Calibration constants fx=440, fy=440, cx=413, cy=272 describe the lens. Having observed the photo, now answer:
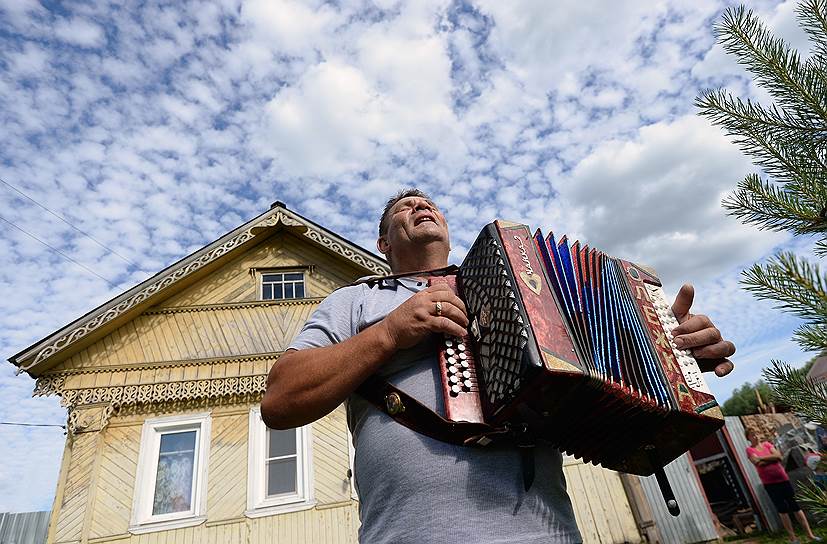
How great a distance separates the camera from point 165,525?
6.25 metres

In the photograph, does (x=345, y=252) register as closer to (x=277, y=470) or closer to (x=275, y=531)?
(x=277, y=470)

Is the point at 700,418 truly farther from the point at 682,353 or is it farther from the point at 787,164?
the point at 787,164

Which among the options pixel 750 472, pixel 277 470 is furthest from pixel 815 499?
pixel 750 472

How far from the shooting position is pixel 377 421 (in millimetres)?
1453

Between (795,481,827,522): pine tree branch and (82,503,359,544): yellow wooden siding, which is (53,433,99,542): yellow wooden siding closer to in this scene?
(82,503,359,544): yellow wooden siding

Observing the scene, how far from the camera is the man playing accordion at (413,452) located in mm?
1250

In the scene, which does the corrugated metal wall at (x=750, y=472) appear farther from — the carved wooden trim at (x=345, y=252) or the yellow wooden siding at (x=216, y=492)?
the yellow wooden siding at (x=216, y=492)

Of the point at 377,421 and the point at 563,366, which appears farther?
the point at 377,421

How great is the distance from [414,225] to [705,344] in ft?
4.46

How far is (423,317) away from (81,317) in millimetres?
7601

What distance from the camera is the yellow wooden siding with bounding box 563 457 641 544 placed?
711cm

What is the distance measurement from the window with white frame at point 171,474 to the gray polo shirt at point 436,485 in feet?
20.9

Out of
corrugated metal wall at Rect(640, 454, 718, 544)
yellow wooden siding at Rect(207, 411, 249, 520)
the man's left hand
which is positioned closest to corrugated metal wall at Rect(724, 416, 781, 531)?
corrugated metal wall at Rect(640, 454, 718, 544)

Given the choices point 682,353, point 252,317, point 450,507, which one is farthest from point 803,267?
point 252,317
